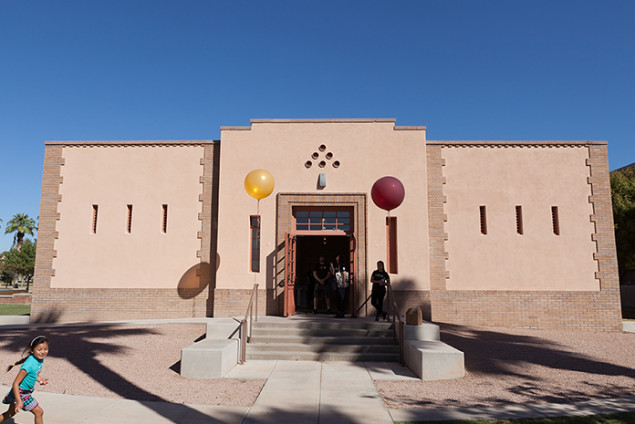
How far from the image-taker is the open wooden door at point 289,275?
37.4 feet

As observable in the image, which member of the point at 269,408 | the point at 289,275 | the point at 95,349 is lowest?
the point at 269,408

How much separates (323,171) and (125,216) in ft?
22.0

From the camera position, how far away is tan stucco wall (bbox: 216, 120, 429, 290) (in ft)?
41.5

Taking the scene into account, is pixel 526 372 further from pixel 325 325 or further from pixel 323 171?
pixel 323 171

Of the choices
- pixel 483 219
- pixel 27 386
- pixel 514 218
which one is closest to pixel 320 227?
pixel 483 219

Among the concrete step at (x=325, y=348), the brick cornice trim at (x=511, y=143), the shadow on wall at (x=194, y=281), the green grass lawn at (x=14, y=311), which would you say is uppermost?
the brick cornice trim at (x=511, y=143)

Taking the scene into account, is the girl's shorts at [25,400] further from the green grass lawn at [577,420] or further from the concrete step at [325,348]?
the concrete step at [325,348]

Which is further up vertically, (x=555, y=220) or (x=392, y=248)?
(x=555, y=220)

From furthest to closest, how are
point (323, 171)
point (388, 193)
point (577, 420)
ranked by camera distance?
point (323, 171)
point (388, 193)
point (577, 420)

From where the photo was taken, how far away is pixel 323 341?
9148 mm

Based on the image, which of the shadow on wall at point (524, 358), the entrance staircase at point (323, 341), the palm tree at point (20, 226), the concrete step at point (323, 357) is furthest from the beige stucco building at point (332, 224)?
the palm tree at point (20, 226)

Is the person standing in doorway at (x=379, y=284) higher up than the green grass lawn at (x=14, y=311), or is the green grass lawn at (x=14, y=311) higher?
the person standing in doorway at (x=379, y=284)

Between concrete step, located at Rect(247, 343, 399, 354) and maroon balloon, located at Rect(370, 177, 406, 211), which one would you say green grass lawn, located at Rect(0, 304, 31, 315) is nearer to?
concrete step, located at Rect(247, 343, 399, 354)

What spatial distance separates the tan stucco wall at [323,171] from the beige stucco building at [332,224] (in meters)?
0.04
